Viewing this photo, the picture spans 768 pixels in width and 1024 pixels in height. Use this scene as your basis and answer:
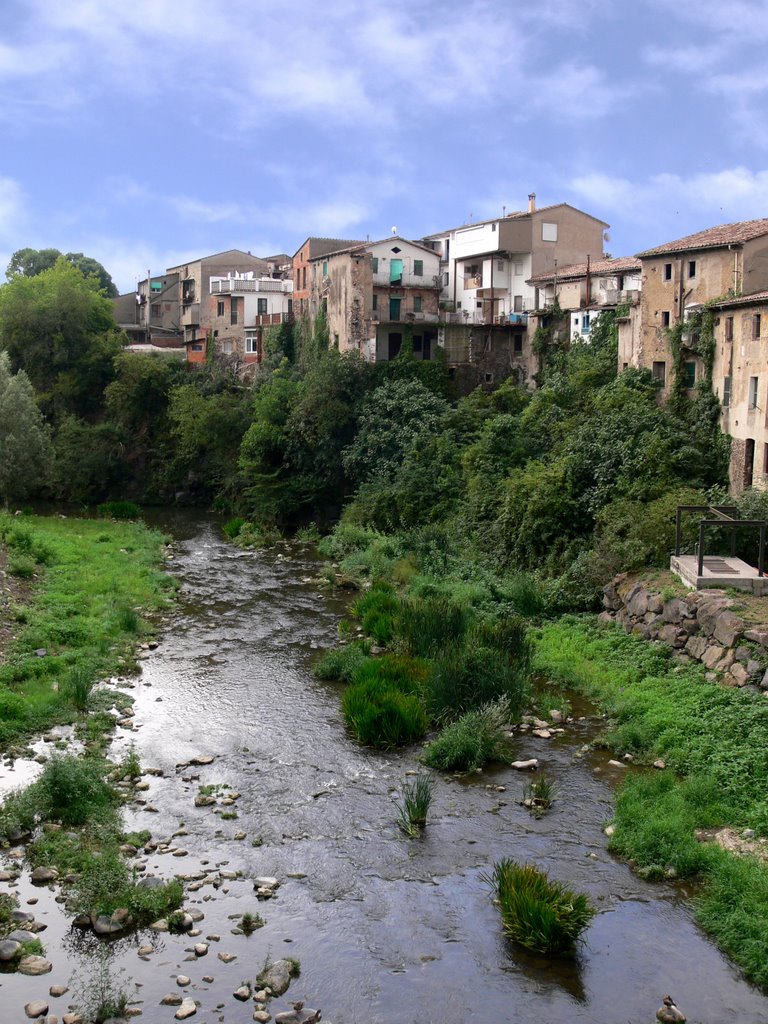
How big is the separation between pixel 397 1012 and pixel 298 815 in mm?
5343

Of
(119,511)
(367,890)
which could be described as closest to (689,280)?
(367,890)

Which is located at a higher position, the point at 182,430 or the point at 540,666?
the point at 182,430

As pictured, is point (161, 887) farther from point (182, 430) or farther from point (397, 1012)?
point (182, 430)

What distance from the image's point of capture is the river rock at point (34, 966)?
13062 mm

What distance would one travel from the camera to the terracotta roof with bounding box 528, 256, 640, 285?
47969mm

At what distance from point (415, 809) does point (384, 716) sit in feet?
13.0

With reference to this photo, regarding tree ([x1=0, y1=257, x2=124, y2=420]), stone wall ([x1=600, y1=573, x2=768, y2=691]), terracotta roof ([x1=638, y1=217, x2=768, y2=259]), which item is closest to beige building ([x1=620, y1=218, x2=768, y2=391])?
terracotta roof ([x1=638, y1=217, x2=768, y2=259])

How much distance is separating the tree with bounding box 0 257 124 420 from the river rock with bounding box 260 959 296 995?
55704mm

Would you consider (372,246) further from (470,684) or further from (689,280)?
(470,684)

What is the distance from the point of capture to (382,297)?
2375 inches

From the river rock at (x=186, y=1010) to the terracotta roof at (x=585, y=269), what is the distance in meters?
39.9

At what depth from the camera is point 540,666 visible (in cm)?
2505

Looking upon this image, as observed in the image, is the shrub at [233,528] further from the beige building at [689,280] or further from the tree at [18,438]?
the beige building at [689,280]

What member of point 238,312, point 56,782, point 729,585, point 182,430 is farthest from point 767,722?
point 238,312
